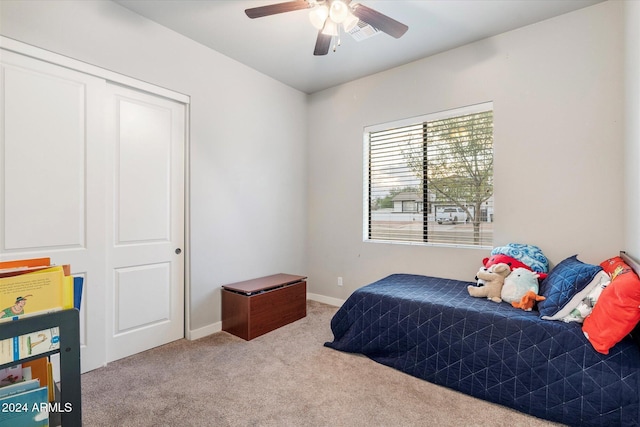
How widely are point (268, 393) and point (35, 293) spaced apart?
4.97 feet

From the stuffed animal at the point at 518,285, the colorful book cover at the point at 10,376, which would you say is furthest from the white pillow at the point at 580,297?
the colorful book cover at the point at 10,376

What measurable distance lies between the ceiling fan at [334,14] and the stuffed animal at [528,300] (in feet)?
6.55

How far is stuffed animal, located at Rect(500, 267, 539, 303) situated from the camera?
219 centimetres

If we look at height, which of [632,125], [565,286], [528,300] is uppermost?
[632,125]

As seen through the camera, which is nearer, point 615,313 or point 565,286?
point 615,313

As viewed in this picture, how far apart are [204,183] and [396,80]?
235 cm

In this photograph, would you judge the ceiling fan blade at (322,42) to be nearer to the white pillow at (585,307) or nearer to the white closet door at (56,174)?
the white closet door at (56,174)

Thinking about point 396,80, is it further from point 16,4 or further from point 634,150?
point 16,4

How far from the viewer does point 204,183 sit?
2994mm

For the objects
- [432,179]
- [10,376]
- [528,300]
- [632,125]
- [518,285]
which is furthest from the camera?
[432,179]

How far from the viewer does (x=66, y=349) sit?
3.05 feet

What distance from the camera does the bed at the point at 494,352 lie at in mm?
1615

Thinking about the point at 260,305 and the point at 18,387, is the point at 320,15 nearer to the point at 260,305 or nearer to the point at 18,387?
the point at 18,387

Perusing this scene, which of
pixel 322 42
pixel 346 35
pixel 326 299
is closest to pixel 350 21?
pixel 322 42
